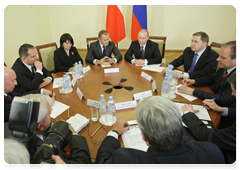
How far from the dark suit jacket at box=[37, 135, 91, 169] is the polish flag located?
404cm

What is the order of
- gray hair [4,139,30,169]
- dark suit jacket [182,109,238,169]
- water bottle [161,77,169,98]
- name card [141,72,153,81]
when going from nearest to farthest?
gray hair [4,139,30,169], dark suit jacket [182,109,238,169], water bottle [161,77,169,98], name card [141,72,153,81]

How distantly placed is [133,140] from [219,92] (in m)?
1.38

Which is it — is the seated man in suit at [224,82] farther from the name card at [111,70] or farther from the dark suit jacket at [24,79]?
the dark suit jacket at [24,79]

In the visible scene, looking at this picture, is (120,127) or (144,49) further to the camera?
(144,49)

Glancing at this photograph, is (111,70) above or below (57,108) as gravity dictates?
above

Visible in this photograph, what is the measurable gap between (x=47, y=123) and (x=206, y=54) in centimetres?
255

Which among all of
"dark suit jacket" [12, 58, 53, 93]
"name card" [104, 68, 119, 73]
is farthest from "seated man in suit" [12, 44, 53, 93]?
"name card" [104, 68, 119, 73]

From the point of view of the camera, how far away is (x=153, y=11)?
523cm

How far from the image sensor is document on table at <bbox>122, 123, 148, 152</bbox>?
111 centimetres

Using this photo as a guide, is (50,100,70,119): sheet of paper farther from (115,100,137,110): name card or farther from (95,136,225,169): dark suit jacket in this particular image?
(95,136,225,169): dark suit jacket

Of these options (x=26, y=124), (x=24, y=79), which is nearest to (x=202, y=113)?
(x=26, y=124)

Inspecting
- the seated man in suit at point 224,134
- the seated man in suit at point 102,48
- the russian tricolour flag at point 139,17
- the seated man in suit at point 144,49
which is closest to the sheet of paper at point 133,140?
the seated man in suit at point 224,134

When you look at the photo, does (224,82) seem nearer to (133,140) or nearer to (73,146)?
(133,140)

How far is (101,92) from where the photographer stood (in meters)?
1.86
